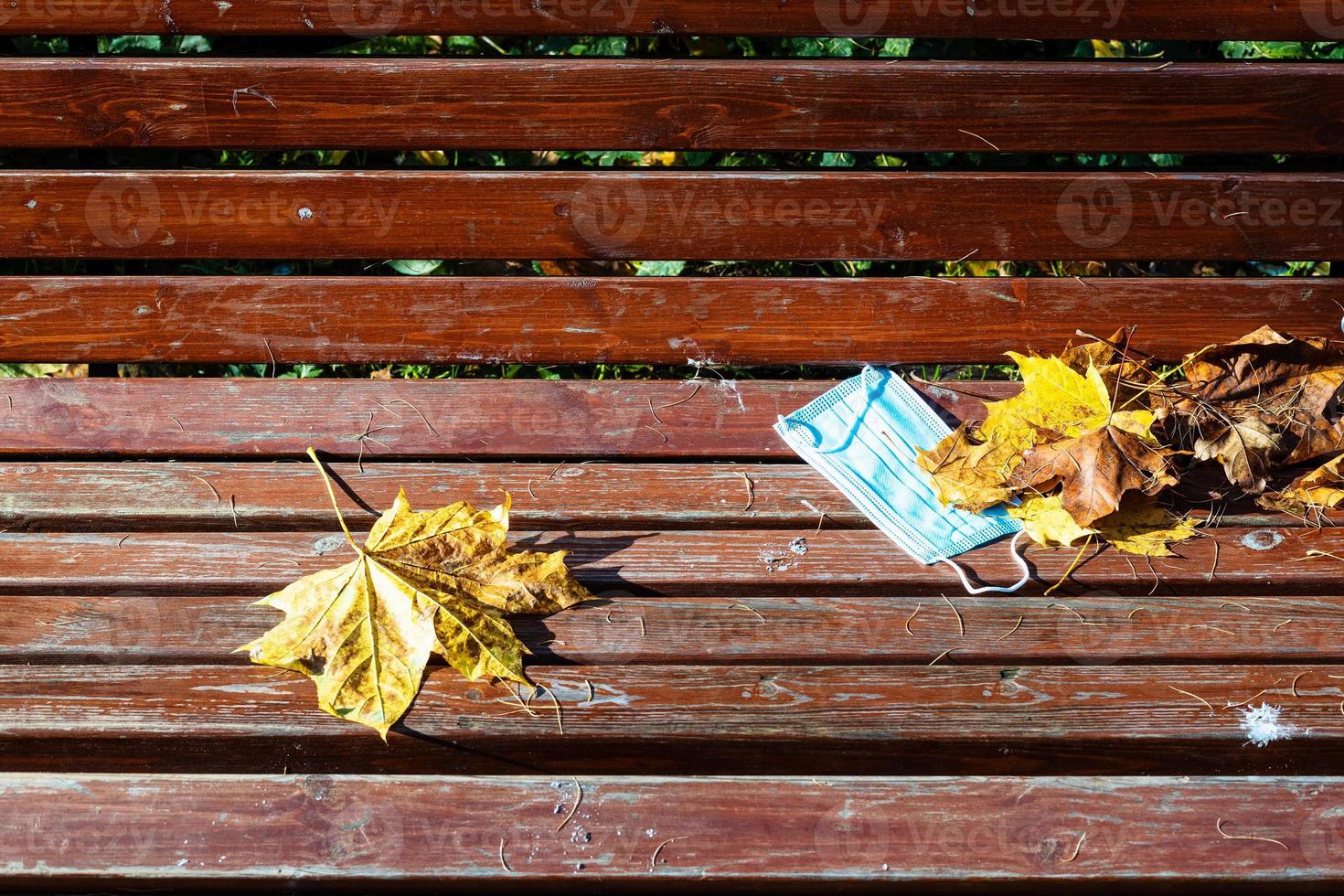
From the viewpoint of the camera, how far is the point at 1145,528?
1690mm

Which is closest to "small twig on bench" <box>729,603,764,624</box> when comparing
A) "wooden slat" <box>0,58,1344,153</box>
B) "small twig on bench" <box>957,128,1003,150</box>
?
"wooden slat" <box>0,58,1344,153</box>

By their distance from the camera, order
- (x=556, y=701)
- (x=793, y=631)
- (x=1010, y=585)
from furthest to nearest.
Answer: (x=1010, y=585)
(x=793, y=631)
(x=556, y=701)

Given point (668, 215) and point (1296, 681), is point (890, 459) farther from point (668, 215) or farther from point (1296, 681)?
point (1296, 681)

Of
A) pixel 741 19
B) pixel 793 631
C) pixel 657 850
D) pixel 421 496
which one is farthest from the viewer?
pixel 741 19

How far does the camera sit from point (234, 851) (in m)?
1.28

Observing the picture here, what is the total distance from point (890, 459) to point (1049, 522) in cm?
29

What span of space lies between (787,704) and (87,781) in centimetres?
87

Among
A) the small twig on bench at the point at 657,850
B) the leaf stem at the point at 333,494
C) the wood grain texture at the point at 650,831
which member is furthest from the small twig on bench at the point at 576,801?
the leaf stem at the point at 333,494

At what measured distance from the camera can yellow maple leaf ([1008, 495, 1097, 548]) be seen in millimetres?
1639

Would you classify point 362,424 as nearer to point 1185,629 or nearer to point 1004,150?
point 1004,150

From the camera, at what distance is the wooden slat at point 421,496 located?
1720 mm

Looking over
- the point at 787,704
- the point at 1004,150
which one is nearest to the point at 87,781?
the point at 787,704

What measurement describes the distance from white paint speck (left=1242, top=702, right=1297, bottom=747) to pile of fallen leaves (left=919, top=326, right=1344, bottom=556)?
0.28 m

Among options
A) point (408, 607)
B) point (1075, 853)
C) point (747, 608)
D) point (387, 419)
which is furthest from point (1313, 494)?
point (387, 419)
